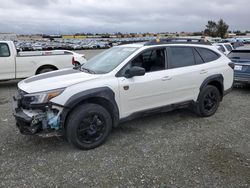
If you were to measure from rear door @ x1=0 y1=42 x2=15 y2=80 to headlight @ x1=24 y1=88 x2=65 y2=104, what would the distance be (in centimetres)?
628

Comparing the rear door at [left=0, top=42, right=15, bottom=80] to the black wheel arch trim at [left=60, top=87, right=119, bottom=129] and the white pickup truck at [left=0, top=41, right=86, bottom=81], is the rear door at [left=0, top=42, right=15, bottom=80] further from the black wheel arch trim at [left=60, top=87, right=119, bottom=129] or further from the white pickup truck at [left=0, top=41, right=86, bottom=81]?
the black wheel arch trim at [left=60, top=87, right=119, bottom=129]

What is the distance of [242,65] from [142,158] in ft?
19.1

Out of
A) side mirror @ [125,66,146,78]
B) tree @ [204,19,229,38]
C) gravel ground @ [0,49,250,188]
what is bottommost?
gravel ground @ [0,49,250,188]

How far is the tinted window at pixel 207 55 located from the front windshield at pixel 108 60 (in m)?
1.73

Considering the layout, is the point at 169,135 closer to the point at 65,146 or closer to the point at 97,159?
the point at 97,159

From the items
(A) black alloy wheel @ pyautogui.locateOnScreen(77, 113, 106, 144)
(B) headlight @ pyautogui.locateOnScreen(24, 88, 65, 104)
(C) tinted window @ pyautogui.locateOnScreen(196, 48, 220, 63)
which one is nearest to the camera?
(B) headlight @ pyautogui.locateOnScreen(24, 88, 65, 104)

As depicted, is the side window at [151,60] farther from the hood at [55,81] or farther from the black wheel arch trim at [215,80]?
the black wheel arch trim at [215,80]

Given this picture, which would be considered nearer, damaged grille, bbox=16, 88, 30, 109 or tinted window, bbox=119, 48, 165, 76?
damaged grille, bbox=16, 88, 30, 109

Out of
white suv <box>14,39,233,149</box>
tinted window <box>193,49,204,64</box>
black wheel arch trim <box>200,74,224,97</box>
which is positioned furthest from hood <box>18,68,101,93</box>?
black wheel arch trim <box>200,74,224,97</box>

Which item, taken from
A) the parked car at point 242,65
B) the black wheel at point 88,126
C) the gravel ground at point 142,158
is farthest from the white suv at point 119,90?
the parked car at point 242,65

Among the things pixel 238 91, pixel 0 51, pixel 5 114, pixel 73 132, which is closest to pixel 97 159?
pixel 73 132

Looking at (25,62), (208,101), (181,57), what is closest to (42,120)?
(181,57)

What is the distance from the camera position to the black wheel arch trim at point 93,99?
12.9 ft

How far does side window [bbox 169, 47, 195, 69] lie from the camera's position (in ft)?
16.9
